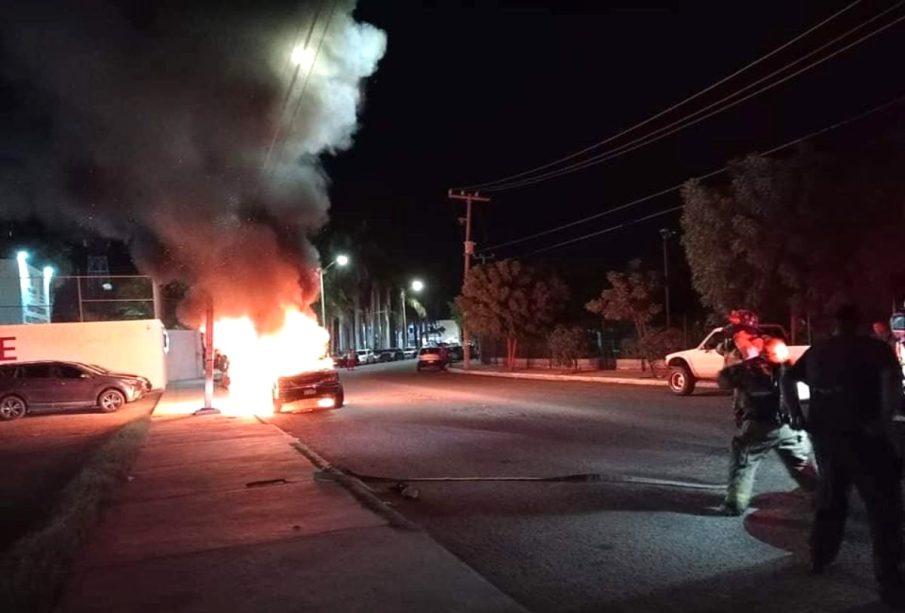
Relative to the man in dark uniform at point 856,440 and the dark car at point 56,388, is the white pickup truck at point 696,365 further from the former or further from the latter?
the man in dark uniform at point 856,440

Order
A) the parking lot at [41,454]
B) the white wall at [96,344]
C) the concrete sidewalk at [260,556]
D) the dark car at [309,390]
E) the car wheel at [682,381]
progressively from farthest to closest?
1. the white wall at [96,344]
2. the car wheel at [682,381]
3. the dark car at [309,390]
4. the parking lot at [41,454]
5. the concrete sidewalk at [260,556]

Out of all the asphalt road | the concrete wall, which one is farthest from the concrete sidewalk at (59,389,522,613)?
the concrete wall

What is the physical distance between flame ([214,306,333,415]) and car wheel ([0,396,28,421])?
4973mm

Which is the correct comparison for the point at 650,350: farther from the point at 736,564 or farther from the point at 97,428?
the point at 736,564

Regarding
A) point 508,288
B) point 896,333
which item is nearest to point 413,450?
point 896,333

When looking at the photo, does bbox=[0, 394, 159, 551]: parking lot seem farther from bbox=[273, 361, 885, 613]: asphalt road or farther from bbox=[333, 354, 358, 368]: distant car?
bbox=[333, 354, 358, 368]: distant car

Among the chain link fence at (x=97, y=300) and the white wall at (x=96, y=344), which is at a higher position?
the chain link fence at (x=97, y=300)

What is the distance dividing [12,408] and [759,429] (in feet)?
66.8

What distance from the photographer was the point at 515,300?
3759 centimetres

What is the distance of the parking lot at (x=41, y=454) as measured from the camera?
8875 millimetres

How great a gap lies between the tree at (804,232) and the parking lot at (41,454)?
1567 centimetres

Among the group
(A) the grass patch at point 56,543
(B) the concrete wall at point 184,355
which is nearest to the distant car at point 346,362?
(B) the concrete wall at point 184,355

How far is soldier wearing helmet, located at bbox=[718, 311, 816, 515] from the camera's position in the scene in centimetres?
672

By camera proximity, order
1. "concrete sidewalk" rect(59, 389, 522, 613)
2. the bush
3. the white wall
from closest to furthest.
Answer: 1. "concrete sidewalk" rect(59, 389, 522, 613)
2. the white wall
3. the bush
